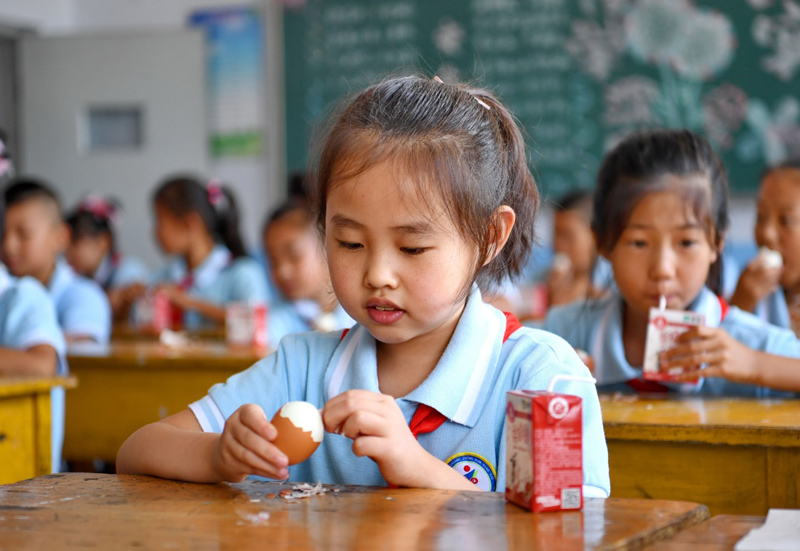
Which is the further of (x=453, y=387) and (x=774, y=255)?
(x=774, y=255)

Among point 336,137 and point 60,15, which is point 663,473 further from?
point 60,15

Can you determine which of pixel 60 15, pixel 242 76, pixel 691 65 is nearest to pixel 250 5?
pixel 242 76

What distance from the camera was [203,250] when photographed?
4617 mm

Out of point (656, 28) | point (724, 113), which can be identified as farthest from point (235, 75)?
point (724, 113)

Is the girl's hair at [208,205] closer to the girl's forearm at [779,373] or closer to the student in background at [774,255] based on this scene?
the student in background at [774,255]

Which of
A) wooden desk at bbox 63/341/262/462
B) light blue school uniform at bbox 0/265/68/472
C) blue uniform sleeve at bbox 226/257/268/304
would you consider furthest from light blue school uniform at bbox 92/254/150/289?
light blue school uniform at bbox 0/265/68/472

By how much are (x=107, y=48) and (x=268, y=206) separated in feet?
4.78

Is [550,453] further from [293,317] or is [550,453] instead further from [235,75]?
[235,75]

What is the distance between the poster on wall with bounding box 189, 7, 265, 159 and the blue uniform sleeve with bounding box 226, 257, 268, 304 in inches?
60.7

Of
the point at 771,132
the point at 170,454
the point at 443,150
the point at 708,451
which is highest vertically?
the point at 771,132

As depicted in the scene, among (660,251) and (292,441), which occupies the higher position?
(660,251)

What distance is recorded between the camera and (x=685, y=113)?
15.9 ft

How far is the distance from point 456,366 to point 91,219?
4502 millimetres

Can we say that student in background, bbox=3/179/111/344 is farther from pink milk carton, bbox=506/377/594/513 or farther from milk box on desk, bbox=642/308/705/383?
pink milk carton, bbox=506/377/594/513
